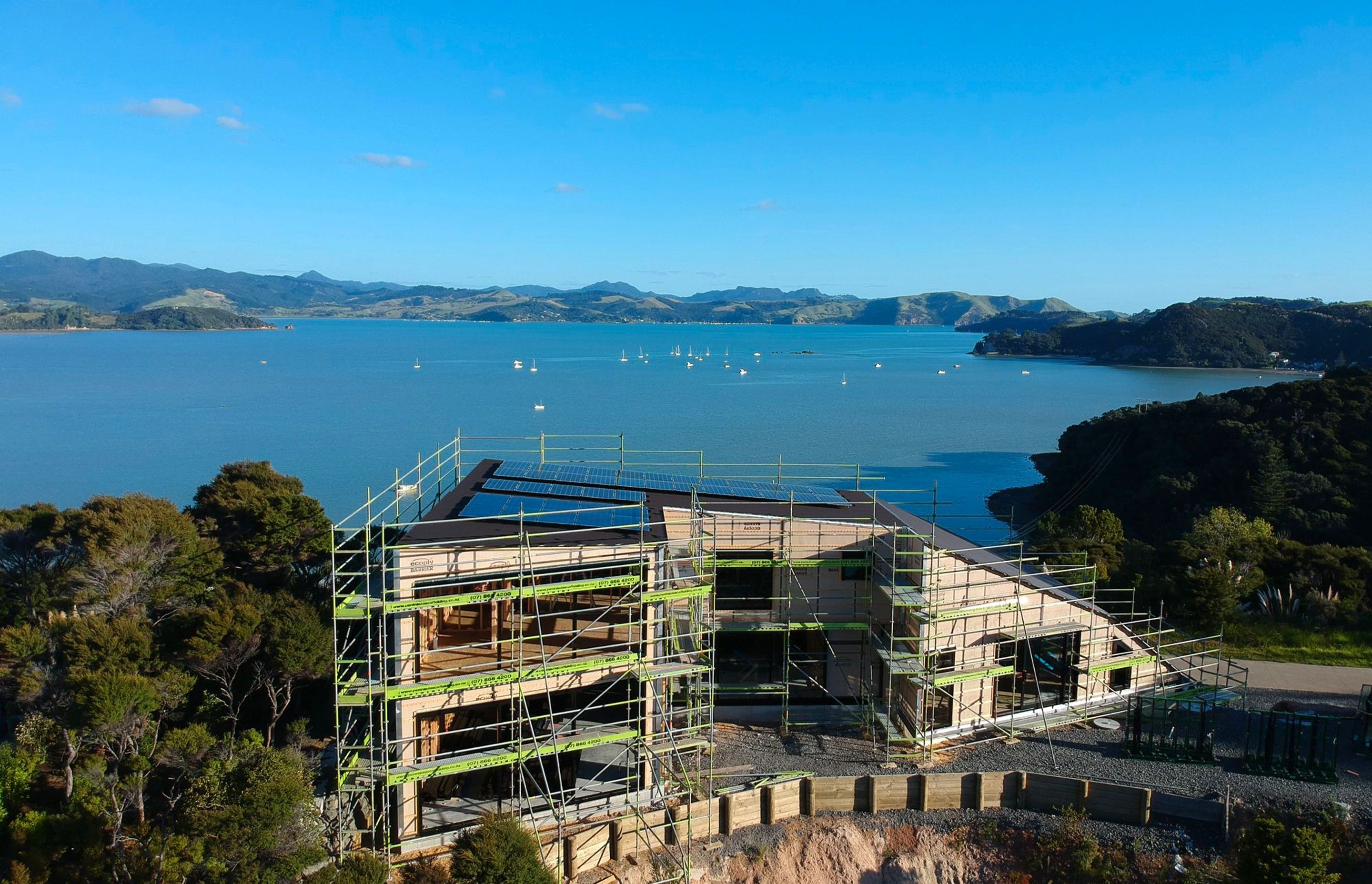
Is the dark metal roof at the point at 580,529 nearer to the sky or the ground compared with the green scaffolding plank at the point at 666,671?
nearer to the sky

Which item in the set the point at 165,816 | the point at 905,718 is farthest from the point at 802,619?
the point at 165,816

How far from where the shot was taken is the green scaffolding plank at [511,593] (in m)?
11.1

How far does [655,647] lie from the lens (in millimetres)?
13391

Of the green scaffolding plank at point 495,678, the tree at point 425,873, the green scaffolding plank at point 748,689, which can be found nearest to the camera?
the tree at point 425,873

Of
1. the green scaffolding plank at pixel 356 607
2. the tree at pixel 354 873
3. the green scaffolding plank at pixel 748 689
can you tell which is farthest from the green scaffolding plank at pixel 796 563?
the tree at pixel 354 873

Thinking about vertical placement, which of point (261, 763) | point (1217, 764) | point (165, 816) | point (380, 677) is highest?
point (380, 677)

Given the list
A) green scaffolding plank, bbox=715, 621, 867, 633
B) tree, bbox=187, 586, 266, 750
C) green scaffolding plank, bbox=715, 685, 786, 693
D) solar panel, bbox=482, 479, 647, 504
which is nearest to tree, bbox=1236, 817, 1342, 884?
green scaffolding plank, bbox=715, 621, 867, 633

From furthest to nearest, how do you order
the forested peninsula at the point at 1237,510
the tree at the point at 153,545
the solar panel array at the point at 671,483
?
the forested peninsula at the point at 1237,510 < the tree at the point at 153,545 < the solar panel array at the point at 671,483

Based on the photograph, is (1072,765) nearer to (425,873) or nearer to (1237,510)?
(425,873)

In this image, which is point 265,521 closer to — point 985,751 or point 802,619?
point 802,619

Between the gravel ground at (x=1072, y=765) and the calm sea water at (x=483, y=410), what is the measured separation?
104 ft

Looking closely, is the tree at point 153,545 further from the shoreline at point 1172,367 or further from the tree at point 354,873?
the shoreline at point 1172,367

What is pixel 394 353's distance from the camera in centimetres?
14538

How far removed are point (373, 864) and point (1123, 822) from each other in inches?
416
